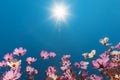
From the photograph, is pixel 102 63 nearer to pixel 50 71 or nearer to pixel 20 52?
pixel 50 71

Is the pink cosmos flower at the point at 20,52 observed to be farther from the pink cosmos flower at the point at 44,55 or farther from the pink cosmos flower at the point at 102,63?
the pink cosmos flower at the point at 102,63

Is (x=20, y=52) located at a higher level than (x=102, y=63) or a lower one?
higher

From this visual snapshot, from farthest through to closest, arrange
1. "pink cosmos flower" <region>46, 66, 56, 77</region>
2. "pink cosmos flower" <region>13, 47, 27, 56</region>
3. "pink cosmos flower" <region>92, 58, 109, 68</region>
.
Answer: "pink cosmos flower" <region>13, 47, 27, 56</region>
"pink cosmos flower" <region>46, 66, 56, 77</region>
"pink cosmos flower" <region>92, 58, 109, 68</region>

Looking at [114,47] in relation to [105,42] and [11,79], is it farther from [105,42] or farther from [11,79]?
[11,79]

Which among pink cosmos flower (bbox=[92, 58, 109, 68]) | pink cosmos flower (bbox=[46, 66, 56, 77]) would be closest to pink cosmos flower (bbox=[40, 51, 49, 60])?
pink cosmos flower (bbox=[46, 66, 56, 77])

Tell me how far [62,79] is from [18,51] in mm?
1530

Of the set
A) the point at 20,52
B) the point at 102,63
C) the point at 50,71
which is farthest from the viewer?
the point at 20,52

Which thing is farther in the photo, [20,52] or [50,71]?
[20,52]

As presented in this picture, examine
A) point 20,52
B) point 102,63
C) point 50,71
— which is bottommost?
point 102,63

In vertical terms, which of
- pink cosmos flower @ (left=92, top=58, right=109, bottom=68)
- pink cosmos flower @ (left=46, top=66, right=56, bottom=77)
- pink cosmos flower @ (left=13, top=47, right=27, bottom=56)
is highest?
pink cosmos flower @ (left=13, top=47, right=27, bottom=56)

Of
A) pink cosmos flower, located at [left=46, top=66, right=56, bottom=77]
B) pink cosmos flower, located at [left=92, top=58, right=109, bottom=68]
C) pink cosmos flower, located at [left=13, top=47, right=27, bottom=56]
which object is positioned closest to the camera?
pink cosmos flower, located at [left=92, top=58, right=109, bottom=68]

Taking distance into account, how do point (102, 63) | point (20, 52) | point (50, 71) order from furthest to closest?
point (20, 52) < point (50, 71) < point (102, 63)

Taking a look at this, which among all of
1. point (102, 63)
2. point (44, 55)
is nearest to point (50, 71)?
point (44, 55)

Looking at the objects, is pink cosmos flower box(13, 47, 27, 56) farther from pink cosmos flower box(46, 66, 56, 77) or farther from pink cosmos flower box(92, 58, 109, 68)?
pink cosmos flower box(92, 58, 109, 68)
